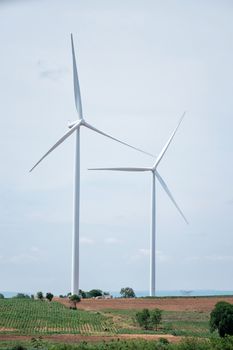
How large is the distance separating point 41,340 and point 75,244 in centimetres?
2608

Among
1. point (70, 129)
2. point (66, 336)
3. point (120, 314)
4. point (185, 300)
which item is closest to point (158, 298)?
point (185, 300)

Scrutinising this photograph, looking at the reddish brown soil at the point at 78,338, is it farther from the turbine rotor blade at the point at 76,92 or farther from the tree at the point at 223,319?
the turbine rotor blade at the point at 76,92

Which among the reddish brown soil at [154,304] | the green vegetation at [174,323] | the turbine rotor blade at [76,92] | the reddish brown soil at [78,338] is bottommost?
the reddish brown soil at [78,338]

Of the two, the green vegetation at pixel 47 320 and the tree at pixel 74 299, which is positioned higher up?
the tree at pixel 74 299

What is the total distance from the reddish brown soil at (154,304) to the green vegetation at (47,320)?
561 cm

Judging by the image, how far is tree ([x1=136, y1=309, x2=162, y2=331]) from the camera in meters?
77.2

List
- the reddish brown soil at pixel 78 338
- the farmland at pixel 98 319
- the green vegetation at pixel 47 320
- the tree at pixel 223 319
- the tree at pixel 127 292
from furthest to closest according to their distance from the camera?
1. the tree at pixel 127 292
2. the green vegetation at pixel 47 320
3. the farmland at pixel 98 319
4. the tree at pixel 223 319
5. the reddish brown soil at pixel 78 338

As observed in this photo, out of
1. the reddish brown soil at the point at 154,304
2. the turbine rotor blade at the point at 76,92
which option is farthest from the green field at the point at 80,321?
the turbine rotor blade at the point at 76,92

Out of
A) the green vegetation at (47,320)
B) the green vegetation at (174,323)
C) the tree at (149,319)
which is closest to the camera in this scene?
the green vegetation at (174,323)

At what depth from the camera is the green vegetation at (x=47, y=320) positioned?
73562 mm

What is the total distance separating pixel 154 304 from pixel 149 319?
18.4 metres

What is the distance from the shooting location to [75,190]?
87.0 metres

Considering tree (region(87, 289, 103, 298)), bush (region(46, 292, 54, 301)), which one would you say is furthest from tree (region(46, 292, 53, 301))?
tree (region(87, 289, 103, 298))

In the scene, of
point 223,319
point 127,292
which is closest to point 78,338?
point 223,319
